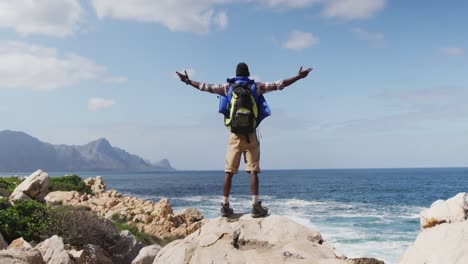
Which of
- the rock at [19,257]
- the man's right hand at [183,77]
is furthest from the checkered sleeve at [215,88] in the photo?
the rock at [19,257]

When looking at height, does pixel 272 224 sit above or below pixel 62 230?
above

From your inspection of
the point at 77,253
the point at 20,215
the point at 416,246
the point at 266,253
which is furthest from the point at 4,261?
the point at 20,215

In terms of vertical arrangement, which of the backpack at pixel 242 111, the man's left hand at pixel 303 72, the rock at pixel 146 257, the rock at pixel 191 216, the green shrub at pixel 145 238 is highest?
the man's left hand at pixel 303 72

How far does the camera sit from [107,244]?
1612 cm

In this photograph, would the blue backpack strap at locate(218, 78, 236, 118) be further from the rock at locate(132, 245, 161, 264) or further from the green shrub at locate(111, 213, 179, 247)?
the green shrub at locate(111, 213, 179, 247)

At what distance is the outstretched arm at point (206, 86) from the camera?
9055 millimetres

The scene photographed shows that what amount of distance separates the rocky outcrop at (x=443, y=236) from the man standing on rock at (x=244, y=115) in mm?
3681

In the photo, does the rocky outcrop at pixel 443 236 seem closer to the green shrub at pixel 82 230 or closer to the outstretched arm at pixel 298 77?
the outstretched arm at pixel 298 77

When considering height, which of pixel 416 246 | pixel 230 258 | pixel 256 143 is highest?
pixel 256 143

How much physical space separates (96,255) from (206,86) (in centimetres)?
788

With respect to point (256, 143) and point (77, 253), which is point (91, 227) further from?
point (256, 143)

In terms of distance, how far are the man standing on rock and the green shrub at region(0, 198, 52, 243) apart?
991cm

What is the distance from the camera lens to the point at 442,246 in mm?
5078

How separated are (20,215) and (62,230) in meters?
2.18
